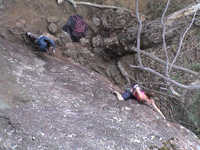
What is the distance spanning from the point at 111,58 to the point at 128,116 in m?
2.33

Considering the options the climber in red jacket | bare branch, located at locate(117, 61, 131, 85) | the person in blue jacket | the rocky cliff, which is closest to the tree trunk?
bare branch, located at locate(117, 61, 131, 85)

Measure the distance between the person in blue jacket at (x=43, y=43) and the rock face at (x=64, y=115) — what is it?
0.69ft

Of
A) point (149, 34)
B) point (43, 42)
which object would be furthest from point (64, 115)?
point (149, 34)

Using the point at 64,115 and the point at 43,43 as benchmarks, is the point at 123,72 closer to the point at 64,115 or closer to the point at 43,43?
Result: the point at 43,43

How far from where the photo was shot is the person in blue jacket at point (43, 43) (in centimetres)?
382

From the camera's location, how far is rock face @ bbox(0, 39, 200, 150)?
6.77 feet

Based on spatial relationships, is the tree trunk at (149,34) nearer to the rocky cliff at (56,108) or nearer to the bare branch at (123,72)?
the bare branch at (123,72)

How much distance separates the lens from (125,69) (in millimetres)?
5320

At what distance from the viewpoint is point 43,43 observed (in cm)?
379

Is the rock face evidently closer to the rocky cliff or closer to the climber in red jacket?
the rocky cliff

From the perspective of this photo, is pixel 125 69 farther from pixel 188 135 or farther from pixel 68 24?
pixel 188 135

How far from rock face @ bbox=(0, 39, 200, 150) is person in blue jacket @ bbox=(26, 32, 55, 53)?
21cm

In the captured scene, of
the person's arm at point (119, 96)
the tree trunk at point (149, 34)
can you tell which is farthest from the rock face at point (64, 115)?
the tree trunk at point (149, 34)

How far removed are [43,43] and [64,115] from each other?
1.90m
